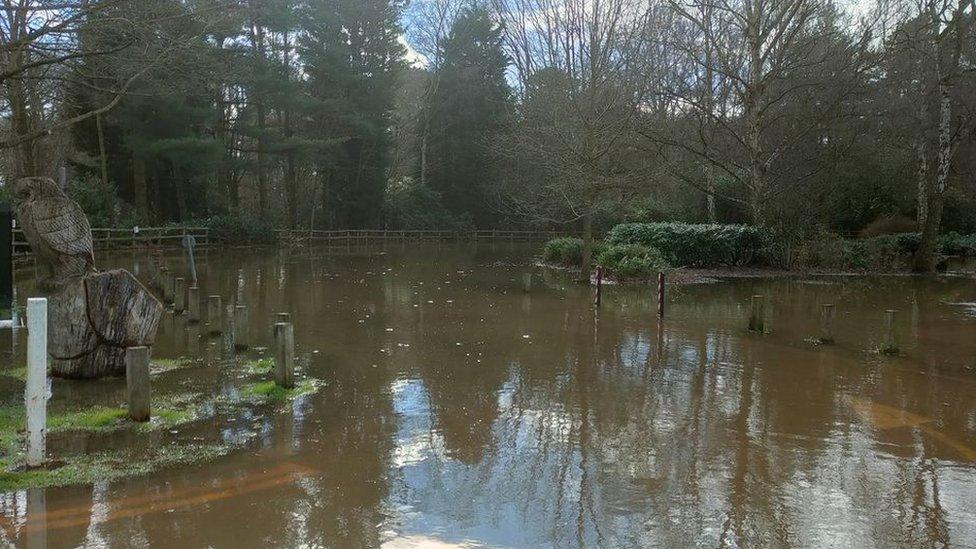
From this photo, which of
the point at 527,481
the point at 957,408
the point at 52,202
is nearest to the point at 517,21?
the point at 52,202

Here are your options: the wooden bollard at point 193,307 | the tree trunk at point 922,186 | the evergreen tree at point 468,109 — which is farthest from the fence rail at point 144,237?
the tree trunk at point 922,186

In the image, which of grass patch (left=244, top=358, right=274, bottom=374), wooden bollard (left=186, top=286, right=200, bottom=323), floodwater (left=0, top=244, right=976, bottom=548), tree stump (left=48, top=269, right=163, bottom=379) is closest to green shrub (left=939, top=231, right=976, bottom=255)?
floodwater (left=0, top=244, right=976, bottom=548)

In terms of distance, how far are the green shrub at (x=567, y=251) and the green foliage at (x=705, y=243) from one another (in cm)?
209

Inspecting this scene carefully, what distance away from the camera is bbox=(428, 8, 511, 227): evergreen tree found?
48.1 metres

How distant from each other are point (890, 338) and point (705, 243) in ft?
44.4

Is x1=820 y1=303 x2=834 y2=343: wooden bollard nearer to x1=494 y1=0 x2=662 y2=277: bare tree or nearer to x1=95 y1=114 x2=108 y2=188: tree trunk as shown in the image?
x1=494 y1=0 x2=662 y2=277: bare tree

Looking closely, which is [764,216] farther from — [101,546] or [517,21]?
[101,546]

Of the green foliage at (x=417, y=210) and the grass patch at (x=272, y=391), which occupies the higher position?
the green foliage at (x=417, y=210)

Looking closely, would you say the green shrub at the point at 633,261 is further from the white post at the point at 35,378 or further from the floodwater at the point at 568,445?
the white post at the point at 35,378

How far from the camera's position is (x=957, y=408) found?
8.27 meters

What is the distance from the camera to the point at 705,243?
24594 millimetres

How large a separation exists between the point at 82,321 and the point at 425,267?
18893mm

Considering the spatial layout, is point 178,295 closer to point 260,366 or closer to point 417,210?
point 260,366

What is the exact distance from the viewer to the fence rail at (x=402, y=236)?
39.9 meters
